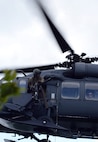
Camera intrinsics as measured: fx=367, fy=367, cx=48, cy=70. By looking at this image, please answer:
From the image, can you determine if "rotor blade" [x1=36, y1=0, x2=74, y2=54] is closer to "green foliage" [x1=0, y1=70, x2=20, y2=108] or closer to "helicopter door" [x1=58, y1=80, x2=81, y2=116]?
"helicopter door" [x1=58, y1=80, x2=81, y2=116]

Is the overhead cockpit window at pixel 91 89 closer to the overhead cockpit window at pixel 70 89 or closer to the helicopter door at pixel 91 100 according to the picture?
the helicopter door at pixel 91 100

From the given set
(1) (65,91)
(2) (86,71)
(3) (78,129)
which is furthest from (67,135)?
(2) (86,71)

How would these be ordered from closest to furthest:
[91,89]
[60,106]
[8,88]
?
[8,88] < [60,106] < [91,89]

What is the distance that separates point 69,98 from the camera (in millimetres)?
13289

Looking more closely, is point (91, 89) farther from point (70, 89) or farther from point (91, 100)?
point (70, 89)

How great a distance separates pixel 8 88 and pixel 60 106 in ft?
38.5

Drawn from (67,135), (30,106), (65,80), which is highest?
(65,80)

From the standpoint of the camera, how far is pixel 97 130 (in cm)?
1387

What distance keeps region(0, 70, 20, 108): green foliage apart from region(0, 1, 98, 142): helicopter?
446 inches

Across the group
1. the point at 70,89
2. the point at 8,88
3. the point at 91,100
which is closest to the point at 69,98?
the point at 70,89

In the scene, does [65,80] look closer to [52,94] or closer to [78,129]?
[52,94]

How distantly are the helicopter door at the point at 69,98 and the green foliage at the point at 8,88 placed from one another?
1170 cm

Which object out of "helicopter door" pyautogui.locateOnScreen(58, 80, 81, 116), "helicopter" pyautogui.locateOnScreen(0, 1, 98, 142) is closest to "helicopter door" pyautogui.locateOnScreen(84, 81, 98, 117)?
"helicopter" pyautogui.locateOnScreen(0, 1, 98, 142)

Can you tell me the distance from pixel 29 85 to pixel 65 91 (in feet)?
4.37
